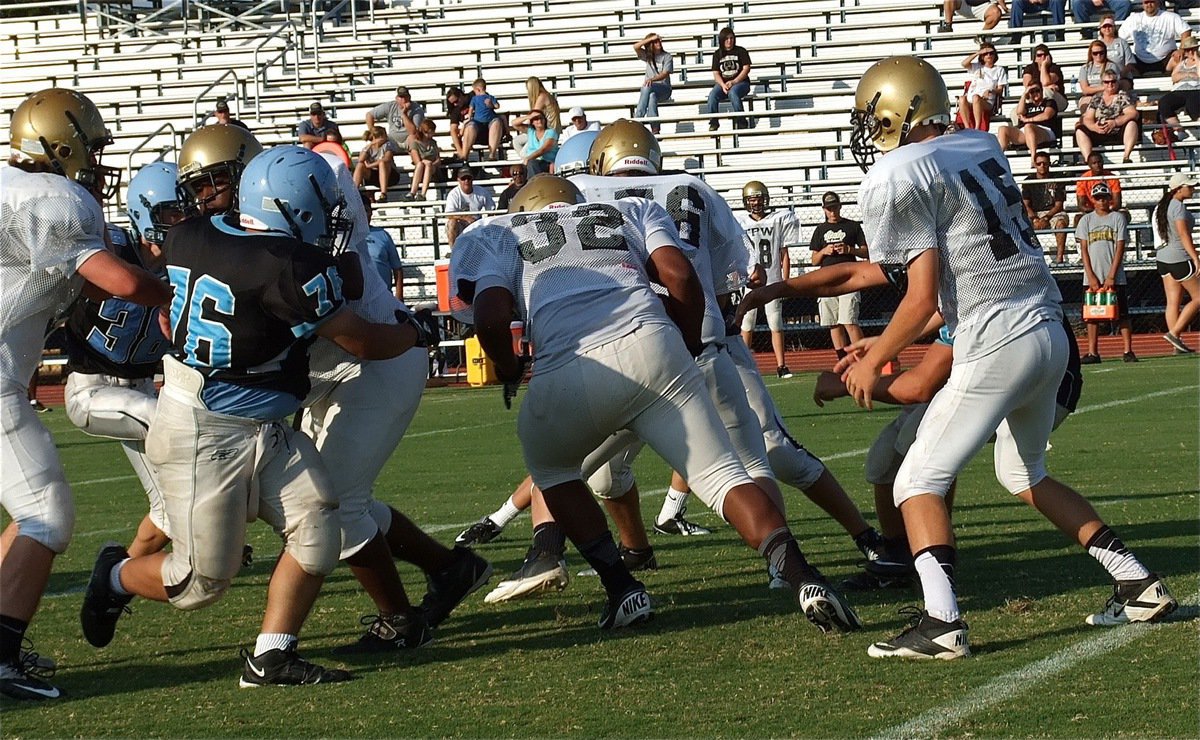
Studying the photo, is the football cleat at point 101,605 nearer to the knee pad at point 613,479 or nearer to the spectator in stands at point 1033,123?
the knee pad at point 613,479

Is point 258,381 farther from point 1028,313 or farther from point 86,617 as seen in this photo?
point 1028,313

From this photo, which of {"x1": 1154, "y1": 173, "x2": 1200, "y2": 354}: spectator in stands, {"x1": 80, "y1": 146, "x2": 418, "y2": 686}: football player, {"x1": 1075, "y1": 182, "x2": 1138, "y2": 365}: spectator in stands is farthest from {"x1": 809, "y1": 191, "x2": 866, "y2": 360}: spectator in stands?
{"x1": 80, "y1": 146, "x2": 418, "y2": 686}: football player

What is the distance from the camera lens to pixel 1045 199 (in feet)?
60.9

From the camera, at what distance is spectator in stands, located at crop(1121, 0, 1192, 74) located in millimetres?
19688

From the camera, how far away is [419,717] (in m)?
4.21

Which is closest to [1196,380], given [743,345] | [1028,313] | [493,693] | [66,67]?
[743,345]

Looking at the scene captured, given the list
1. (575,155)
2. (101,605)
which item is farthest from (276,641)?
(575,155)

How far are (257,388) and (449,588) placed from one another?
1.26m

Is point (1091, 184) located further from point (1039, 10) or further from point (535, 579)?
point (535, 579)

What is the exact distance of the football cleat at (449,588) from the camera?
553cm

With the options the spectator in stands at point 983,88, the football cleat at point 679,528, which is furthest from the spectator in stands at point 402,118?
the football cleat at point 679,528

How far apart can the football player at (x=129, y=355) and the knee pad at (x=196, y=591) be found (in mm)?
940

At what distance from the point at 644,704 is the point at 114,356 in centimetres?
279

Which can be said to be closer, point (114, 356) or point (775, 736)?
point (775, 736)
